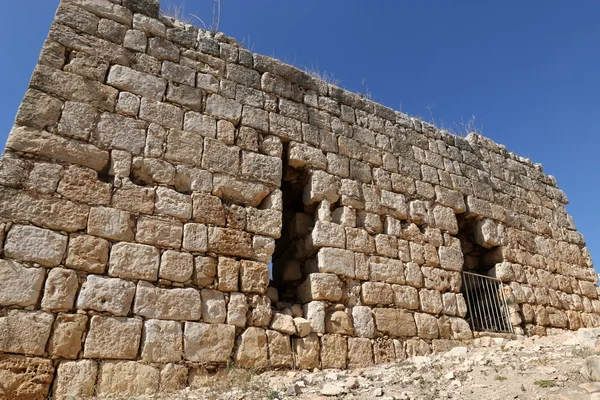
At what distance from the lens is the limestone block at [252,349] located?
4438 millimetres

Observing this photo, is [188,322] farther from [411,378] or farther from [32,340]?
[411,378]

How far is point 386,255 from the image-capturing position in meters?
5.86

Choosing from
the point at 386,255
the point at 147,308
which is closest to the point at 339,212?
the point at 386,255

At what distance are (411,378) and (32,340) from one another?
3.14 metres

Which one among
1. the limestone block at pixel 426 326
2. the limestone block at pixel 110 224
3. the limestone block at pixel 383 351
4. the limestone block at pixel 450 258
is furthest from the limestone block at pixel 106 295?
the limestone block at pixel 450 258

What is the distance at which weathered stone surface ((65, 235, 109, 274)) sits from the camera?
158 inches

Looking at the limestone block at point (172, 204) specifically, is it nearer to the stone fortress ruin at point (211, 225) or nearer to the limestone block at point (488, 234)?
the stone fortress ruin at point (211, 225)

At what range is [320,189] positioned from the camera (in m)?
5.74

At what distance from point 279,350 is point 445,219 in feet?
10.9

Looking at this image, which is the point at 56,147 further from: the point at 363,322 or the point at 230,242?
the point at 363,322

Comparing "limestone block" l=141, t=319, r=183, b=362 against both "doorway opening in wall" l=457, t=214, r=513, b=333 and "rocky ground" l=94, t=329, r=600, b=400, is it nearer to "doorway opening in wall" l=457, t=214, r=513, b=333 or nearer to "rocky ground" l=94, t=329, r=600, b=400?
"rocky ground" l=94, t=329, r=600, b=400

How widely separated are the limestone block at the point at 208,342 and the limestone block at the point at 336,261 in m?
1.34

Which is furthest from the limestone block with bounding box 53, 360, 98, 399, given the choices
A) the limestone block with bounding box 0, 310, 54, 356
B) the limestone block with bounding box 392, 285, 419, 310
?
the limestone block with bounding box 392, 285, 419, 310

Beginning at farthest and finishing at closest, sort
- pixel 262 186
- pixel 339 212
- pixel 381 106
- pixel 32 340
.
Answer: pixel 381 106
pixel 339 212
pixel 262 186
pixel 32 340
